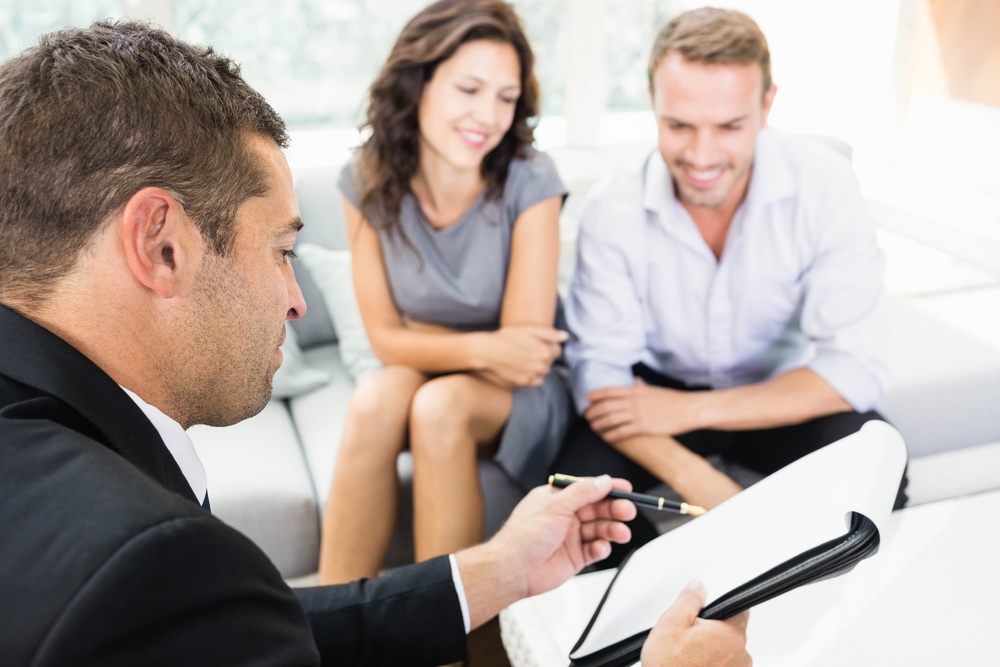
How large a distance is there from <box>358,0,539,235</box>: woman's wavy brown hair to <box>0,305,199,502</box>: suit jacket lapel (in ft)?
3.99

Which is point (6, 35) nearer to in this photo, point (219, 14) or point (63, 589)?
point (219, 14)

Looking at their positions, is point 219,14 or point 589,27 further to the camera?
point 589,27

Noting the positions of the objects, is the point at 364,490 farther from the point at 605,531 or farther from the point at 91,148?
the point at 91,148

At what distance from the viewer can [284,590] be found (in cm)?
72

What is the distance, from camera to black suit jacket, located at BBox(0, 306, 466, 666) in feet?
1.90

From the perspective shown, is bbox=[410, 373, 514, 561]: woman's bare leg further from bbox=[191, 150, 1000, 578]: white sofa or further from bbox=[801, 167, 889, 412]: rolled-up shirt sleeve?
bbox=[801, 167, 889, 412]: rolled-up shirt sleeve

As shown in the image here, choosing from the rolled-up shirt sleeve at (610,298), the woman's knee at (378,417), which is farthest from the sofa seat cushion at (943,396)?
the woman's knee at (378,417)

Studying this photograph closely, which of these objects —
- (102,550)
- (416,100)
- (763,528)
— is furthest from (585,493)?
(416,100)

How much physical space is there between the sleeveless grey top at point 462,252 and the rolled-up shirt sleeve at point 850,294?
1.77 ft

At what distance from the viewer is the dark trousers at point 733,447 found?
1.78 m

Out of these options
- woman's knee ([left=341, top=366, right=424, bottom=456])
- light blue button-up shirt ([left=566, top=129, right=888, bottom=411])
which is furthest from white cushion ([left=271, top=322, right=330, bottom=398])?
light blue button-up shirt ([left=566, top=129, right=888, bottom=411])

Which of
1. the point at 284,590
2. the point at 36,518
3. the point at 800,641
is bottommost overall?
the point at 800,641

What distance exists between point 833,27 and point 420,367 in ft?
7.66

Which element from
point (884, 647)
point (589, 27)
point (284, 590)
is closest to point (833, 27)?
point (589, 27)
